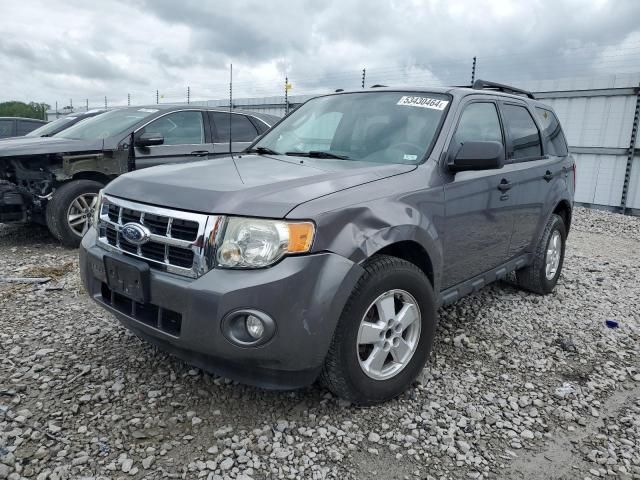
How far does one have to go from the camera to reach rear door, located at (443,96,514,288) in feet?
10.1

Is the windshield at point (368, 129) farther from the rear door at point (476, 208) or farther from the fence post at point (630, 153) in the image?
the fence post at point (630, 153)

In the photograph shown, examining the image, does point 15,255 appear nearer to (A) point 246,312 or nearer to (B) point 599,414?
(A) point 246,312

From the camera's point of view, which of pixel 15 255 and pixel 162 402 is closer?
pixel 162 402

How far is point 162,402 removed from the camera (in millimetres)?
2656

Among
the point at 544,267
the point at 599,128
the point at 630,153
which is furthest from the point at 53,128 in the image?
the point at 630,153

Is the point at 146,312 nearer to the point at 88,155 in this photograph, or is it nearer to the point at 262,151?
the point at 262,151

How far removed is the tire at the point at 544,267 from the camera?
439 cm

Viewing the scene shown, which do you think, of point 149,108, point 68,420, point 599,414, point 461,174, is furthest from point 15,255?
point 599,414

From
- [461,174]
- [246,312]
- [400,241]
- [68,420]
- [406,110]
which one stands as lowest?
[68,420]

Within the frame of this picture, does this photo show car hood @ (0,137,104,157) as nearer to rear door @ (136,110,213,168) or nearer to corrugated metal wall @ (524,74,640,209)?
rear door @ (136,110,213,168)

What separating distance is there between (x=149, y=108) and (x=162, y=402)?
4812mm

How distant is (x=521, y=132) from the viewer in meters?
4.04

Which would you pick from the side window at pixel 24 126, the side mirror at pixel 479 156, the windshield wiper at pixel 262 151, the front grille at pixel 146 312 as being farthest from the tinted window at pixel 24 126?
the side mirror at pixel 479 156

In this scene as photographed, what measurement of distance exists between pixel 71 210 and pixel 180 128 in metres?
1.67
